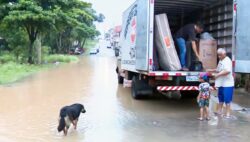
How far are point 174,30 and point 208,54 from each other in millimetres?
2780

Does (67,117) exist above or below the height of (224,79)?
below

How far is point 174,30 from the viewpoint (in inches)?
539

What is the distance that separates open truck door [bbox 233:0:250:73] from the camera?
881 centimetres

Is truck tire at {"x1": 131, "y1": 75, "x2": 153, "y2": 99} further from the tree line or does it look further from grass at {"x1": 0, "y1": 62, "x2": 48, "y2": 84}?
the tree line

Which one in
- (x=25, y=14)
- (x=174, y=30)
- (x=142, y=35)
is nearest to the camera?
(x=142, y=35)

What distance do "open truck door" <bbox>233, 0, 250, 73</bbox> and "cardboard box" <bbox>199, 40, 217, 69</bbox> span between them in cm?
180

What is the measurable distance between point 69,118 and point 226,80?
3936 mm

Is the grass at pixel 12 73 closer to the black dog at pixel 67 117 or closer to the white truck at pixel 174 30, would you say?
the white truck at pixel 174 30

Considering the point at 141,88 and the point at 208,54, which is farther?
the point at 141,88

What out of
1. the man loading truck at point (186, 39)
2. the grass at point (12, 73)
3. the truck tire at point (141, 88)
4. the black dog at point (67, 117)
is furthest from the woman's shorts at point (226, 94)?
the grass at point (12, 73)

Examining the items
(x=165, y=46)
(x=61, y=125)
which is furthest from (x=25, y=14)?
(x=61, y=125)

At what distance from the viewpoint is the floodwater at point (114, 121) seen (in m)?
7.86

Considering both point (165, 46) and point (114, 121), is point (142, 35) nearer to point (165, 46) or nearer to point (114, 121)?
point (165, 46)

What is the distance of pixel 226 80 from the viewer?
9516 mm
